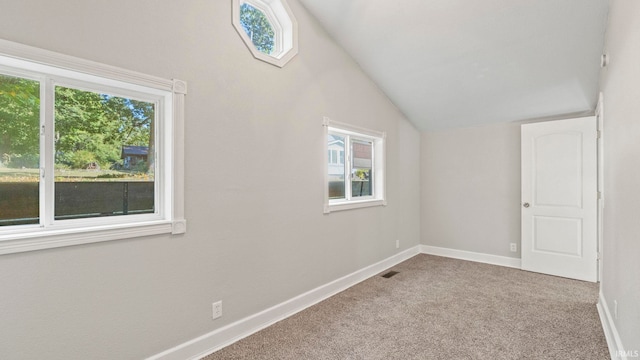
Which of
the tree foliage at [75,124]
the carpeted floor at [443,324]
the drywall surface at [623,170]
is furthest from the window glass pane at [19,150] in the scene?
the drywall surface at [623,170]

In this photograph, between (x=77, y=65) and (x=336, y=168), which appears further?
(x=336, y=168)

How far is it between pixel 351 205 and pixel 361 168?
0.69 m

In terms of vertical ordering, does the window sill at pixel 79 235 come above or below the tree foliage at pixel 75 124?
below

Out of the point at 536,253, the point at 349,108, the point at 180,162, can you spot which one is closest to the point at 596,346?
the point at 536,253

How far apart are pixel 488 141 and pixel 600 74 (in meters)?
1.57

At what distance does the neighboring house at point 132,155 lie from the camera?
6.77ft

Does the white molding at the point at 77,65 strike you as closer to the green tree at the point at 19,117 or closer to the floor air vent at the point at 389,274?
the green tree at the point at 19,117

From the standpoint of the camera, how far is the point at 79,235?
1.72 metres

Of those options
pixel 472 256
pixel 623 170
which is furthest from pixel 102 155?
pixel 472 256

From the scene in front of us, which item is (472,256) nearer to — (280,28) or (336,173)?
(336,173)

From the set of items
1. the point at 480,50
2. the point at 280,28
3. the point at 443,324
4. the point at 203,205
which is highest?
the point at 280,28

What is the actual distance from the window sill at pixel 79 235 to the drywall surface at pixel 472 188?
4.12 m

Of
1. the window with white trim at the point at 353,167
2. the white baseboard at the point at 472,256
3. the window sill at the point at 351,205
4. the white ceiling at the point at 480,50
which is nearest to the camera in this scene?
the white ceiling at the point at 480,50

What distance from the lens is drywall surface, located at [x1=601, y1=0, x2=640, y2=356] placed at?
1632mm
